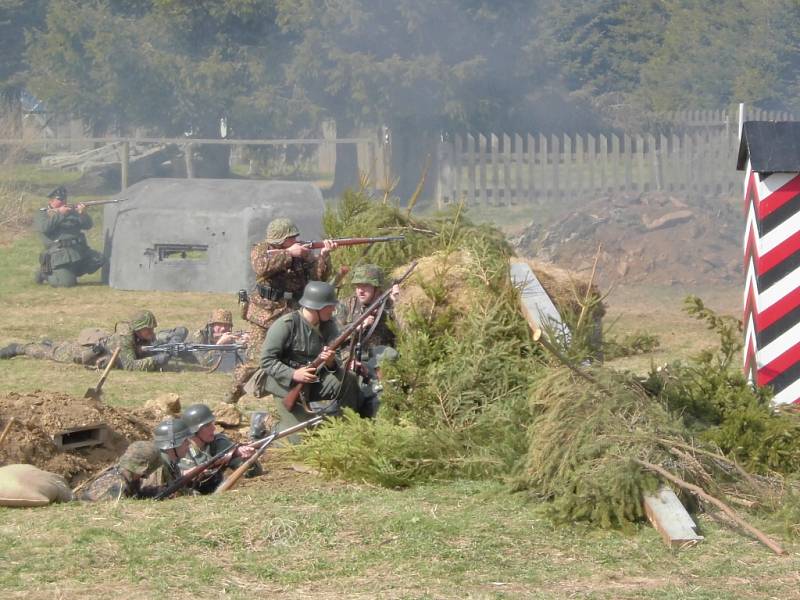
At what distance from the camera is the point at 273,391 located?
901cm

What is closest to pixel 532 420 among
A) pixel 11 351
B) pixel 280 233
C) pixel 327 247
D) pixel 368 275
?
pixel 368 275

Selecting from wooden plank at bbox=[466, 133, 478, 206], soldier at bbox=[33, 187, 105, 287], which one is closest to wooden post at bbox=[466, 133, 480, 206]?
wooden plank at bbox=[466, 133, 478, 206]

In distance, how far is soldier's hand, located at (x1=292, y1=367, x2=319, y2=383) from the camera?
865cm

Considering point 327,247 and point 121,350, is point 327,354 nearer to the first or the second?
point 327,247

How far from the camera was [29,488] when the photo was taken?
734 cm

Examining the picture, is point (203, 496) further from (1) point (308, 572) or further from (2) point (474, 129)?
(2) point (474, 129)

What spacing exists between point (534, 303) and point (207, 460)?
225cm

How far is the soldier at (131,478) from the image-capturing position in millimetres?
7789

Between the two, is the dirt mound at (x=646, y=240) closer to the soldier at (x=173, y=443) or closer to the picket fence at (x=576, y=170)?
the picket fence at (x=576, y=170)

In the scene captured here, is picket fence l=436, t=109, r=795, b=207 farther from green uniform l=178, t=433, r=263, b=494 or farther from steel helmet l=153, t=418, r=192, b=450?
steel helmet l=153, t=418, r=192, b=450

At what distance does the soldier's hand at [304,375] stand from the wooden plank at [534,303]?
4.61 feet

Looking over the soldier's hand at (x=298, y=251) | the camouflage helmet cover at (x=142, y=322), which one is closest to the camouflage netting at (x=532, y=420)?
the soldier's hand at (x=298, y=251)

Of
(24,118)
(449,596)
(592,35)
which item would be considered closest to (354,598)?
(449,596)

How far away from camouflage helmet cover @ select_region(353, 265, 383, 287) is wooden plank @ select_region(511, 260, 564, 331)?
109cm
